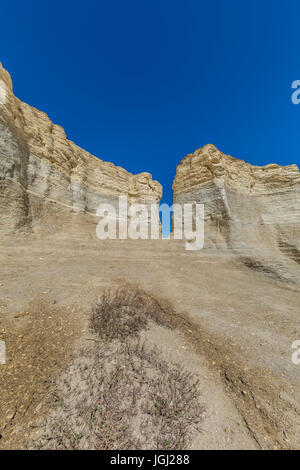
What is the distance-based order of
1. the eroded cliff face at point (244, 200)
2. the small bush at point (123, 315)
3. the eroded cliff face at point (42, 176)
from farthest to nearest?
the eroded cliff face at point (244, 200), the eroded cliff face at point (42, 176), the small bush at point (123, 315)

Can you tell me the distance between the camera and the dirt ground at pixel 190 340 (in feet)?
8.39

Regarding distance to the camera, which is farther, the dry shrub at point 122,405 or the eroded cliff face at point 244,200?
the eroded cliff face at point 244,200

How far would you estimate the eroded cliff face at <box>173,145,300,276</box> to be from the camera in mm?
18062

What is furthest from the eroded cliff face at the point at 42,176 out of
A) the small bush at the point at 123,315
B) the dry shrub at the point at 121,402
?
the dry shrub at the point at 121,402

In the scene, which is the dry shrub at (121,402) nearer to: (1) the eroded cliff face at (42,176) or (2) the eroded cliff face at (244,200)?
(1) the eroded cliff face at (42,176)

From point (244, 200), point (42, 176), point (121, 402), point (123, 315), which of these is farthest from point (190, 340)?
point (244, 200)

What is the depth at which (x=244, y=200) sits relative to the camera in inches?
830

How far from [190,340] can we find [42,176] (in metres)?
20.5

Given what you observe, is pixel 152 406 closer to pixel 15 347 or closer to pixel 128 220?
pixel 15 347

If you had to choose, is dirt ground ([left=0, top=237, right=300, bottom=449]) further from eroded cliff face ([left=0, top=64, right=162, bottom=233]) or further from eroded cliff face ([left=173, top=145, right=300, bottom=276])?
eroded cliff face ([left=173, top=145, right=300, bottom=276])

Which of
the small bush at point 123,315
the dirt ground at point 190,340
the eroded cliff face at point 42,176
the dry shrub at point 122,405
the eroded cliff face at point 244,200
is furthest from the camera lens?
the eroded cliff face at point 244,200

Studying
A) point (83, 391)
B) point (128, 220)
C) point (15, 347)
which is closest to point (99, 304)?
point (15, 347)

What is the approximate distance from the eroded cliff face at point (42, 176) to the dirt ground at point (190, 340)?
5.03 m

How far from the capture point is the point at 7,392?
2.67 m
